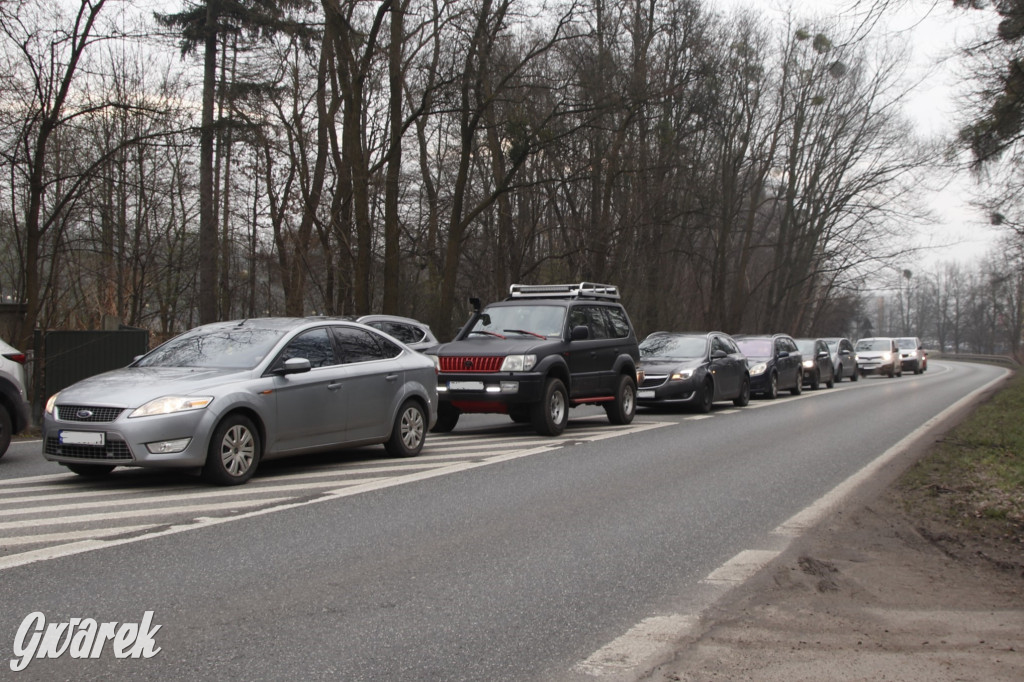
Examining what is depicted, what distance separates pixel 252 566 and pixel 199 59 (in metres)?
22.2

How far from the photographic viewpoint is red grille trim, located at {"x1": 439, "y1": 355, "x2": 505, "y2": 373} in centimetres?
Result: 1423

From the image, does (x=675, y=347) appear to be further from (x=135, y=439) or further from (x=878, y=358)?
(x=878, y=358)

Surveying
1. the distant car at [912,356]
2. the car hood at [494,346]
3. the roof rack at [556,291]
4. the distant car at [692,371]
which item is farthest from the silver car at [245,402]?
the distant car at [912,356]

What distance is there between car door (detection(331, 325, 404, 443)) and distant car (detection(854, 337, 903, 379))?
36.3 metres

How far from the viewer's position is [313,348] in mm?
10539

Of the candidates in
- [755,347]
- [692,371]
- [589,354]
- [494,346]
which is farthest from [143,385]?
[755,347]

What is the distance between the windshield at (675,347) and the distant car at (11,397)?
12565mm

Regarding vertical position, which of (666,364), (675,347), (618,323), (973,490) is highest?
(618,323)

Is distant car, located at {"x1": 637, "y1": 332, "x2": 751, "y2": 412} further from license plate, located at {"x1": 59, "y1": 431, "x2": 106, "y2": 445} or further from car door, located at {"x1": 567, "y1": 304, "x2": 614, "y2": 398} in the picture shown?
license plate, located at {"x1": 59, "y1": 431, "x2": 106, "y2": 445}

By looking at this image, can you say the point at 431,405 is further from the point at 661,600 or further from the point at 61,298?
the point at 61,298

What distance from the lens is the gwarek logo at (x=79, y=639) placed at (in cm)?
446

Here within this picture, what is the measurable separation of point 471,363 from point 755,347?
46.3ft

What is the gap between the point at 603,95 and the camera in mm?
27156

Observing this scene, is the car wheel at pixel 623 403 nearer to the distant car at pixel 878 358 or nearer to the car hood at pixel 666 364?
the car hood at pixel 666 364
